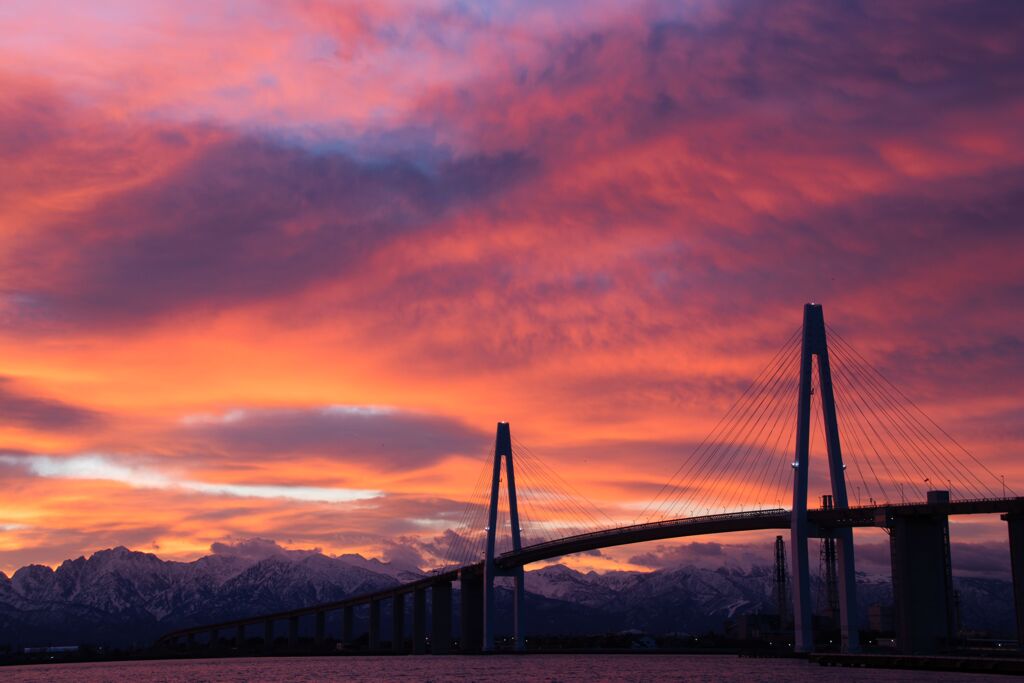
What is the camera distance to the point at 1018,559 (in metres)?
78.4

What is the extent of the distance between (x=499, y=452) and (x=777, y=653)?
3941cm

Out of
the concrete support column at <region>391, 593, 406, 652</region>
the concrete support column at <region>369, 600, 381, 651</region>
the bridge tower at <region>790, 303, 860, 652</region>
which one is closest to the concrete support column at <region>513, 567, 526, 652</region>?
the concrete support column at <region>391, 593, 406, 652</region>

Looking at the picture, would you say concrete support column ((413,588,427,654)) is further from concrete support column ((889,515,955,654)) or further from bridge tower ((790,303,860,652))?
concrete support column ((889,515,955,654))

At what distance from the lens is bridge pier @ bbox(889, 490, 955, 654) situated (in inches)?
3369

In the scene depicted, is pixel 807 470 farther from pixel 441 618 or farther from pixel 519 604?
pixel 441 618

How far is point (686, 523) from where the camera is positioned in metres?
110

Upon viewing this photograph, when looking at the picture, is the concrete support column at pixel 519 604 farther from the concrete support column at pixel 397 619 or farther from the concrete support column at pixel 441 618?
the concrete support column at pixel 397 619

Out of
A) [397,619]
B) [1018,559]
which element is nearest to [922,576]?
[1018,559]

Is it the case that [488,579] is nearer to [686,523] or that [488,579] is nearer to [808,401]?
[686,523]

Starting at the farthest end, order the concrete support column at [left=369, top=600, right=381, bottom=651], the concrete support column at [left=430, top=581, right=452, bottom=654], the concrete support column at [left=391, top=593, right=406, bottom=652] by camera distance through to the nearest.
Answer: the concrete support column at [left=369, top=600, right=381, bottom=651], the concrete support column at [left=391, top=593, right=406, bottom=652], the concrete support column at [left=430, top=581, right=452, bottom=654]

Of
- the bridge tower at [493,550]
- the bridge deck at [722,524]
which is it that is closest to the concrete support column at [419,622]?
the bridge deck at [722,524]

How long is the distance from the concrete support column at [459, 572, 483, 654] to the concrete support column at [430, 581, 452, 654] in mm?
3085

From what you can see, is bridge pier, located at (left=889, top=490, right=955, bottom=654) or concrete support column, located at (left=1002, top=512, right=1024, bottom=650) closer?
concrete support column, located at (left=1002, top=512, right=1024, bottom=650)

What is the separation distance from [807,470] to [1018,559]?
15039 millimetres
